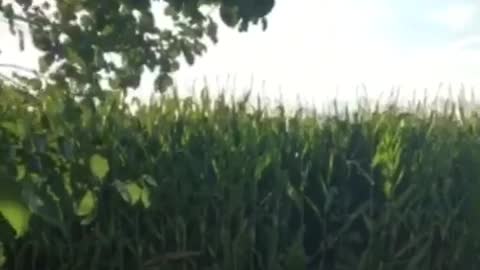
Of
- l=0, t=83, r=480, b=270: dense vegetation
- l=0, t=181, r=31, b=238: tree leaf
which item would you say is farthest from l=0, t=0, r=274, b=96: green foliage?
l=0, t=181, r=31, b=238: tree leaf

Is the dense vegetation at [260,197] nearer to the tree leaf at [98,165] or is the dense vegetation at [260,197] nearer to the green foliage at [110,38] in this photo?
the green foliage at [110,38]

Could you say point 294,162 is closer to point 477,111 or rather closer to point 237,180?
point 237,180

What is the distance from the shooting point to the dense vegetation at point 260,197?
5.58m

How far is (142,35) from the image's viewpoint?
18.6ft

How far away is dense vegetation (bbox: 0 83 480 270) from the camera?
5.58m

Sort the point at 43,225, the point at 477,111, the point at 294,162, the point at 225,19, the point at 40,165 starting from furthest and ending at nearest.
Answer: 1. the point at 477,111
2. the point at 294,162
3. the point at 43,225
4. the point at 225,19
5. the point at 40,165

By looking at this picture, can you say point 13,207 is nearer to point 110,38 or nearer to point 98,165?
point 98,165

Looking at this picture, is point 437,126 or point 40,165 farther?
point 437,126

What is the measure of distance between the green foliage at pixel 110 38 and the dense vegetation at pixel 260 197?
0.23m

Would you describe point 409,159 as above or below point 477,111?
below

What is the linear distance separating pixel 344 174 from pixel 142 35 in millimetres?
1371

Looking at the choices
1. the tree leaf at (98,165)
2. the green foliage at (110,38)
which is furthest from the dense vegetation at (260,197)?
the tree leaf at (98,165)

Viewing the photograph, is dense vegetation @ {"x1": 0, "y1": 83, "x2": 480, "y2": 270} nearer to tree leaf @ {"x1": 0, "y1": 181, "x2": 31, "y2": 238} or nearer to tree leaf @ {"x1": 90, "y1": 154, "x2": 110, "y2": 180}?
tree leaf @ {"x1": 90, "y1": 154, "x2": 110, "y2": 180}

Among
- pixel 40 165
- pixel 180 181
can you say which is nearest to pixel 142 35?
pixel 180 181
